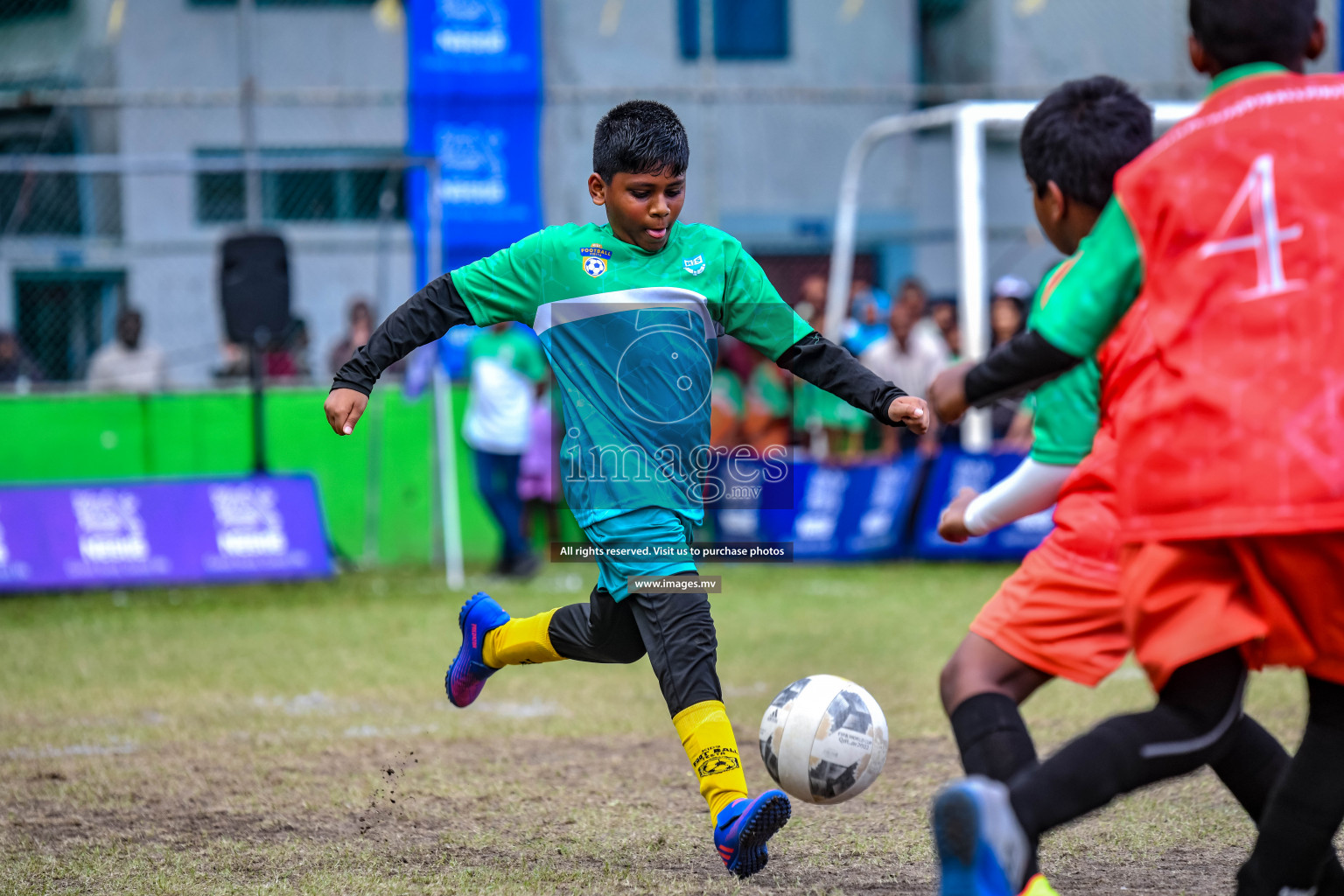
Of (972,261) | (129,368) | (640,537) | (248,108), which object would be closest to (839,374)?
(640,537)

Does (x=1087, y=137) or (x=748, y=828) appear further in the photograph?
(x=748, y=828)

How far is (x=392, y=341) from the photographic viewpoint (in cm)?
394

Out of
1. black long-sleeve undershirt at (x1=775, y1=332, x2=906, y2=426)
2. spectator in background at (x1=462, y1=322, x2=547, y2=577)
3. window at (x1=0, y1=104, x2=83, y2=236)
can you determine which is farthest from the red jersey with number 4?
window at (x1=0, y1=104, x2=83, y2=236)

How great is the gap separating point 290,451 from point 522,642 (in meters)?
7.87

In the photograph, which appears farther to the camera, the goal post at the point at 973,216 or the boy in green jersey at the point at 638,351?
the goal post at the point at 973,216

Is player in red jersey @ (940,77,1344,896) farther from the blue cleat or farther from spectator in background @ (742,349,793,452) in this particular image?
spectator in background @ (742,349,793,452)

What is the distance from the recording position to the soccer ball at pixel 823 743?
3.78m

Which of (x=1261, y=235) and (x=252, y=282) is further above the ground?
(x=1261, y=235)

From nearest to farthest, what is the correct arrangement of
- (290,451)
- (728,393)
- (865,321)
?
(290,451) < (728,393) < (865,321)

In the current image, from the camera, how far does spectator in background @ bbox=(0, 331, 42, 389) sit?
12.2 m

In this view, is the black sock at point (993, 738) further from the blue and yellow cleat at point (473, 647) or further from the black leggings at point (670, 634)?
the blue and yellow cleat at point (473, 647)

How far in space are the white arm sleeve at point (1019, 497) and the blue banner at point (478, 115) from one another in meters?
8.88

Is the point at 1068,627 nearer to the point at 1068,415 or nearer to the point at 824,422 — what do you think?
the point at 1068,415

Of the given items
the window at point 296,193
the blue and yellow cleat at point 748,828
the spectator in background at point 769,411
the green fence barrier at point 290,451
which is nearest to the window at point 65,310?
the window at point 296,193
